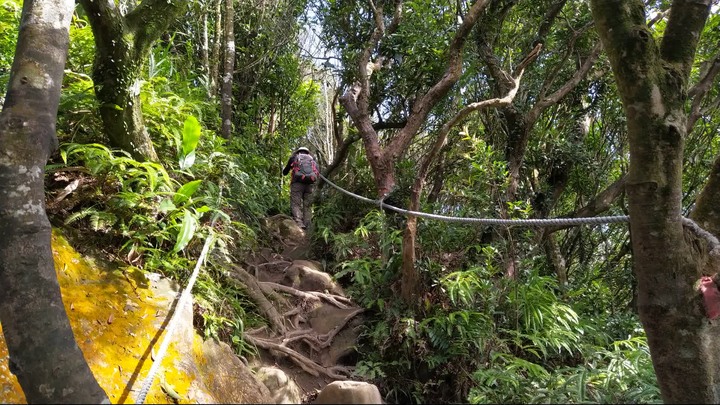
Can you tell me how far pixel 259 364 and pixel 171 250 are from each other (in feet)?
3.87

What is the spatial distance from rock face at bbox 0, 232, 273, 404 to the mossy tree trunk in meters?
1.12

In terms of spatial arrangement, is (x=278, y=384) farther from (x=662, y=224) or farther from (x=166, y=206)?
(x=662, y=224)

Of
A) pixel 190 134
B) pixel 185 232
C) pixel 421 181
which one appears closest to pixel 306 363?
pixel 185 232

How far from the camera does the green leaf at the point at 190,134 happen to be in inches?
142

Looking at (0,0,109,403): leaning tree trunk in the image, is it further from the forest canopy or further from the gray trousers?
the gray trousers

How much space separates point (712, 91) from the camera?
6.24 meters

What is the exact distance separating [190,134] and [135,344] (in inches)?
68.6

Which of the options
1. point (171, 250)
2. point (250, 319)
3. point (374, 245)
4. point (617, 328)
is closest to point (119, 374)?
point (171, 250)

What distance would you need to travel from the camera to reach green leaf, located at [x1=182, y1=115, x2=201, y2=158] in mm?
3595

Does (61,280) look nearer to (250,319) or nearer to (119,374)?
(119,374)

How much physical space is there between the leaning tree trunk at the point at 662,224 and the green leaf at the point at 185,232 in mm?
2809

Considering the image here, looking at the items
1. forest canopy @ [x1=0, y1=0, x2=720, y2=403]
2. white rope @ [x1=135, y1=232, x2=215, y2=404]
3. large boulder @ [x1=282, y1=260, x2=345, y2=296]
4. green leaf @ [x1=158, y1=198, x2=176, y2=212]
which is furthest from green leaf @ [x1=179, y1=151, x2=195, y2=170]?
large boulder @ [x1=282, y1=260, x2=345, y2=296]

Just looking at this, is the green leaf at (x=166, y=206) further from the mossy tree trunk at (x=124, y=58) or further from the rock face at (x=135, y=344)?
the mossy tree trunk at (x=124, y=58)

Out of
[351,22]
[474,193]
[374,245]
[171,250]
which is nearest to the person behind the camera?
[171,250]
